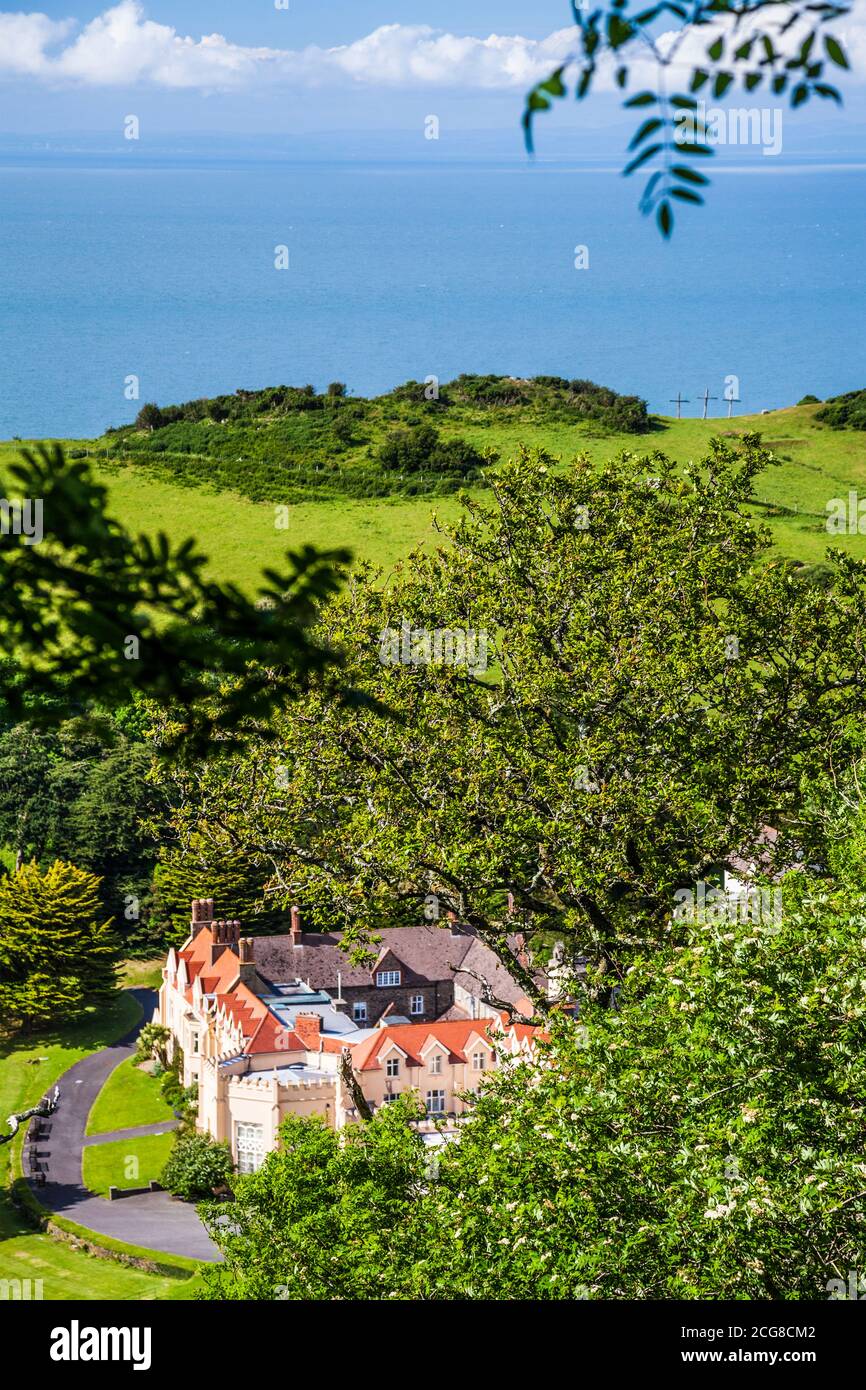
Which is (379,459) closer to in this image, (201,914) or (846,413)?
(846,413)

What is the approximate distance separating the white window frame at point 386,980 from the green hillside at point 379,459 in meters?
34.2

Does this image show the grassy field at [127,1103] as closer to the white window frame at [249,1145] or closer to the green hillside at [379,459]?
the white window frame at [249,1145]

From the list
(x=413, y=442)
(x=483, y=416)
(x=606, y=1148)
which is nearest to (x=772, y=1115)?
(x=606, y=1148)

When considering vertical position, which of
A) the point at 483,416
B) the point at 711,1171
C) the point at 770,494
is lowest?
the point at 711,1171

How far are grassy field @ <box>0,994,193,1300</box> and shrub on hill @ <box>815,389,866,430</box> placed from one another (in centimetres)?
7965

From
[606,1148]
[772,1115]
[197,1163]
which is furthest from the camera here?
[197,1163]

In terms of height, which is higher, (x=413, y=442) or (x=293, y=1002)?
(x=413, y=442)

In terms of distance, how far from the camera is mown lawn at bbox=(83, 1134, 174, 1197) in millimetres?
55844

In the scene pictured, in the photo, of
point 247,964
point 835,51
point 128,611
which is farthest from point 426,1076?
point 835,51

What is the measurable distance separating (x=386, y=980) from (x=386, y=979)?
5 centimetres

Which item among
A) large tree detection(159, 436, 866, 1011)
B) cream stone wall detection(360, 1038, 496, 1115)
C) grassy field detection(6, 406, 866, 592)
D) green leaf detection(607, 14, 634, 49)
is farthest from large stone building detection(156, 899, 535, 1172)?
green leaf detection(607, 14, 634, 49)
